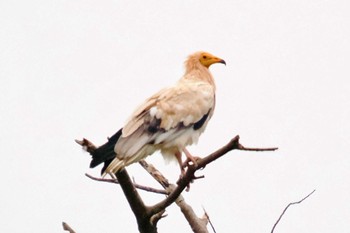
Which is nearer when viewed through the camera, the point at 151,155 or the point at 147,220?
the point at 147,220

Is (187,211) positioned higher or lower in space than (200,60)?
lower

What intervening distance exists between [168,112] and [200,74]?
164 centimetres

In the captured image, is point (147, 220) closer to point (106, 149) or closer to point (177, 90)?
point (106, 149)

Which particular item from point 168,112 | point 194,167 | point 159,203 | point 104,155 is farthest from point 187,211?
point 194,167

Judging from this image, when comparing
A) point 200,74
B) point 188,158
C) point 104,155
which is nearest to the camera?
point 104,155

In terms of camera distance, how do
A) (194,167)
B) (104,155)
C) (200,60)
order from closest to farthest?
(194,167), (104,155), (200,60)

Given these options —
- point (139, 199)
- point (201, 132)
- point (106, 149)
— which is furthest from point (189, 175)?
point (201, 132)

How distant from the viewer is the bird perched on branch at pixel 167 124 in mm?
6219

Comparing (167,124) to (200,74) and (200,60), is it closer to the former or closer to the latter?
(200,74)

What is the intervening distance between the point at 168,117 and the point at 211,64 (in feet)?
6.75

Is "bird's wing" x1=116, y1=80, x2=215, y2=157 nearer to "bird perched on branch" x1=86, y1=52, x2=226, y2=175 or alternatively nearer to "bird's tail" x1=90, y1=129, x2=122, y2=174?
"bird perched on branch" x1=86, y1=52, x2=226, y2=175

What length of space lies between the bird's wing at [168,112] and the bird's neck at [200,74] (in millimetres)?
631

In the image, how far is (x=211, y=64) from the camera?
29.1ft

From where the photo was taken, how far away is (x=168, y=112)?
7.05m
